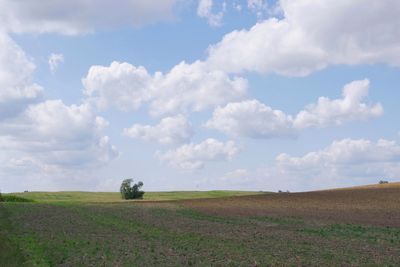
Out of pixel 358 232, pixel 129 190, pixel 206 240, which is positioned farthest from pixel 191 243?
pixel 129 190

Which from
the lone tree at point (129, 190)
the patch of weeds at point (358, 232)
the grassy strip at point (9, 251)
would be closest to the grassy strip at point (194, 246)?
the grassy strip at point (9, 251)

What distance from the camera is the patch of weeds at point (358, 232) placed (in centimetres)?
3197

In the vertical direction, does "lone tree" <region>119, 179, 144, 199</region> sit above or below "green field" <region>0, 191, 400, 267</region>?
above

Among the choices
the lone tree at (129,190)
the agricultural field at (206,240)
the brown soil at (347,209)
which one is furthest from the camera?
the lone tree at (129,190)

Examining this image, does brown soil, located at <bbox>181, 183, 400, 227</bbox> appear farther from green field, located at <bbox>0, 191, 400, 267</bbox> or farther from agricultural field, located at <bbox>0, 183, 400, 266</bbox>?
green field, located at <bbox>0, 191, 400, 267</bbox>

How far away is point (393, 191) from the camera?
77188 mm

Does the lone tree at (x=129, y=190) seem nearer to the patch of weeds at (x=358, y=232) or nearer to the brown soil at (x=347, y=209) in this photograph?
the brown soil at (x=347, y=209)

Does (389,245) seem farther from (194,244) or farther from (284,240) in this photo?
(194,244)

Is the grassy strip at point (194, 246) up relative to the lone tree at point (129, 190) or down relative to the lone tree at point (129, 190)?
down

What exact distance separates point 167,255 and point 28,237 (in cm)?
1070

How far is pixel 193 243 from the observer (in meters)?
28.0

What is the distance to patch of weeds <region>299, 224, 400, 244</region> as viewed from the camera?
105 feet

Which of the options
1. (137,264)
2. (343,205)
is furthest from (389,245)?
(343,205)

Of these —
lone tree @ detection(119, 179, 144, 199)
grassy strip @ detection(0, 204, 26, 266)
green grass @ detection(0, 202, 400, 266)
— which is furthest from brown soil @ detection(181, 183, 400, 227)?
lone tree @ detection(119, 179, 144, 199)
